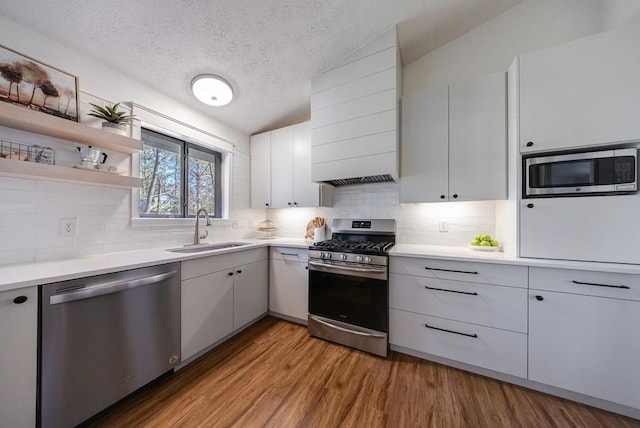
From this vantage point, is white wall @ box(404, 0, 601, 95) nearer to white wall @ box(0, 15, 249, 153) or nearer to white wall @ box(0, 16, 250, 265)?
white wall @ box(0, 15, 249, 153)

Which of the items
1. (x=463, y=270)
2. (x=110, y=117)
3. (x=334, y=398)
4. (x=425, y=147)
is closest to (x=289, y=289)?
(x=334, y=398)

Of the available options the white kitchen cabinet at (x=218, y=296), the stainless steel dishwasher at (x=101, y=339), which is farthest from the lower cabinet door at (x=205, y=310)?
the stainless steel dishwasher at (x=101, y=339)

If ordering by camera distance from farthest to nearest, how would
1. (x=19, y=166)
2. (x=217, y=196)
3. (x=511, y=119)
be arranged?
(x=217, y=196), (x=511, y=119), (x=19, y=166)

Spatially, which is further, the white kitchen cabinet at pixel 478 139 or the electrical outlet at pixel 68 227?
the white kitchen cabinet at pixel 478 139

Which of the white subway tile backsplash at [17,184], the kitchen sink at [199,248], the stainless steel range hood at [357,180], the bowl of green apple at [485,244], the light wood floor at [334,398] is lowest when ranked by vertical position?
the light wood floor at [334,398]

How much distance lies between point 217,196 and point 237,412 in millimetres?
2260

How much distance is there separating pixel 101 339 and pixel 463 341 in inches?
93.7

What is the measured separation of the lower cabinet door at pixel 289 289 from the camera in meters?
2.39

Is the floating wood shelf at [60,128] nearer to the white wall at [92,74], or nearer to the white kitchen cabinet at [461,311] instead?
the white wall at [92,74]

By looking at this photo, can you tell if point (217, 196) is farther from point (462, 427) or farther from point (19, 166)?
point (462, 427)

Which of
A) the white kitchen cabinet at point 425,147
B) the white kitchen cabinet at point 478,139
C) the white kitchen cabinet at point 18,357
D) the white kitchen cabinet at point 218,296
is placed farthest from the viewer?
the white kitchen cabinet at point 425,147

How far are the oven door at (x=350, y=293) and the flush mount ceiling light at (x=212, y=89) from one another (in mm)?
1902

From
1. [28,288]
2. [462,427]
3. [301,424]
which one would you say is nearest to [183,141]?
[28,288]

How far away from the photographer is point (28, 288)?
104 cm
